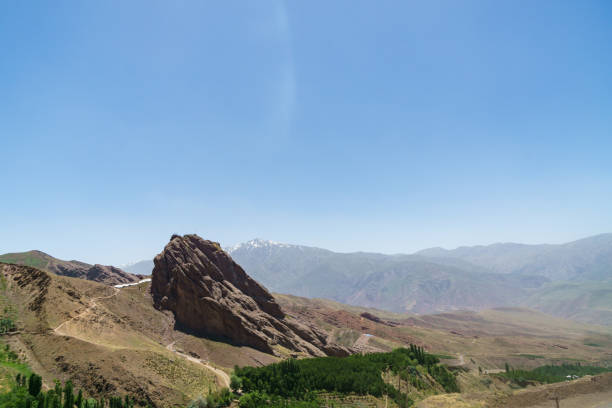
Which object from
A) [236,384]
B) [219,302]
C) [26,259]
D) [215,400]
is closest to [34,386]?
[215,400]

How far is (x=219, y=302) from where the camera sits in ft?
330

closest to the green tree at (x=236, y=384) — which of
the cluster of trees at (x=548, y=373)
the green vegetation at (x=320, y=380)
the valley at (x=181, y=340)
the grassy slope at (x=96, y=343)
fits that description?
the green vegetation at (x=320, y=380)

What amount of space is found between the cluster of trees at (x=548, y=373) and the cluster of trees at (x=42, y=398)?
103 meters

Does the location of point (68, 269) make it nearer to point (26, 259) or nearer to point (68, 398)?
point (26, 259)

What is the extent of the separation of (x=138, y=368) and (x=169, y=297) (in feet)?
147

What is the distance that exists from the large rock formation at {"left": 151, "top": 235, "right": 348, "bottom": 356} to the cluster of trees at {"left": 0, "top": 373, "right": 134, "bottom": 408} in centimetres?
4543

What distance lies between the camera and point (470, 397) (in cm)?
6456

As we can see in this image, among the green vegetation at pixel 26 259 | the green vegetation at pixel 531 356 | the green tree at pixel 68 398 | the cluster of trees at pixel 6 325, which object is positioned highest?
the green vegetation at pixel 26 259

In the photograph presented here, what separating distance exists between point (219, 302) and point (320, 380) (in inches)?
1700

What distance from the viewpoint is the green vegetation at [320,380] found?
6121 centimetres

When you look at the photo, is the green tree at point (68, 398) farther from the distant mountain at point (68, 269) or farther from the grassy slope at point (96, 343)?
the distant mountain at point (68, 269)

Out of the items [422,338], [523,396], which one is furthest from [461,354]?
[523,396]

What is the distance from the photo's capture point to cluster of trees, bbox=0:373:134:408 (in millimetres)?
41094

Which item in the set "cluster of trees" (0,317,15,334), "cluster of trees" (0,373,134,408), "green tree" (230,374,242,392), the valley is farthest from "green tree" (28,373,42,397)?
"green tree" (230,374,242,392)
